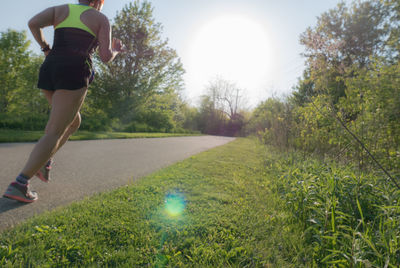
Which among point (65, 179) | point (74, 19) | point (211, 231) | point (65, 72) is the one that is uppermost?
point (74, 19)

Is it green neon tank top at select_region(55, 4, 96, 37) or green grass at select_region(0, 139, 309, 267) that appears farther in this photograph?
green neon tank top at select_region(55, 4, 96, 37)

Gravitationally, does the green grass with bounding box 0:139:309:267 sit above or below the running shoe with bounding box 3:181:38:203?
below

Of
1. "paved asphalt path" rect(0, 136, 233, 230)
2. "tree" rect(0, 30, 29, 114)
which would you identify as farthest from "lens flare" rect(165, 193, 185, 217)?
"tree" rect(0, 30, 29, 114)

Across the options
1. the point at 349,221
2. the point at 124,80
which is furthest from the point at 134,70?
the point at 349,221

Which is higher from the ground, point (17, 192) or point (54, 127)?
point (54, 127)

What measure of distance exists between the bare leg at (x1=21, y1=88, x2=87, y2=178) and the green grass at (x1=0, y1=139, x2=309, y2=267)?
0.50 meters

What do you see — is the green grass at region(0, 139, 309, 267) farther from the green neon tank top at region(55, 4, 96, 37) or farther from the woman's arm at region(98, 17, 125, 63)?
the green neon tank top at region(55, 4, 96, 37)

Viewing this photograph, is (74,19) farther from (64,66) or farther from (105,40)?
(64,66)

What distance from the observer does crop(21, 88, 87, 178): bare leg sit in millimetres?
1764

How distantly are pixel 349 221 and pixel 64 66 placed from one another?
289 centimetres

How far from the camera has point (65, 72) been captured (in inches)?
71.1

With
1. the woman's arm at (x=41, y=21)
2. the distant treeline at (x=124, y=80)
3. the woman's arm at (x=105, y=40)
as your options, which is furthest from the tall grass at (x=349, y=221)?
the distant treeline at (x=124, y=80)

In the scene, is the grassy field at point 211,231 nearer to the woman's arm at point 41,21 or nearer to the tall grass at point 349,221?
the tall grass at point 349,221

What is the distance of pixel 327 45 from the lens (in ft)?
7.20
